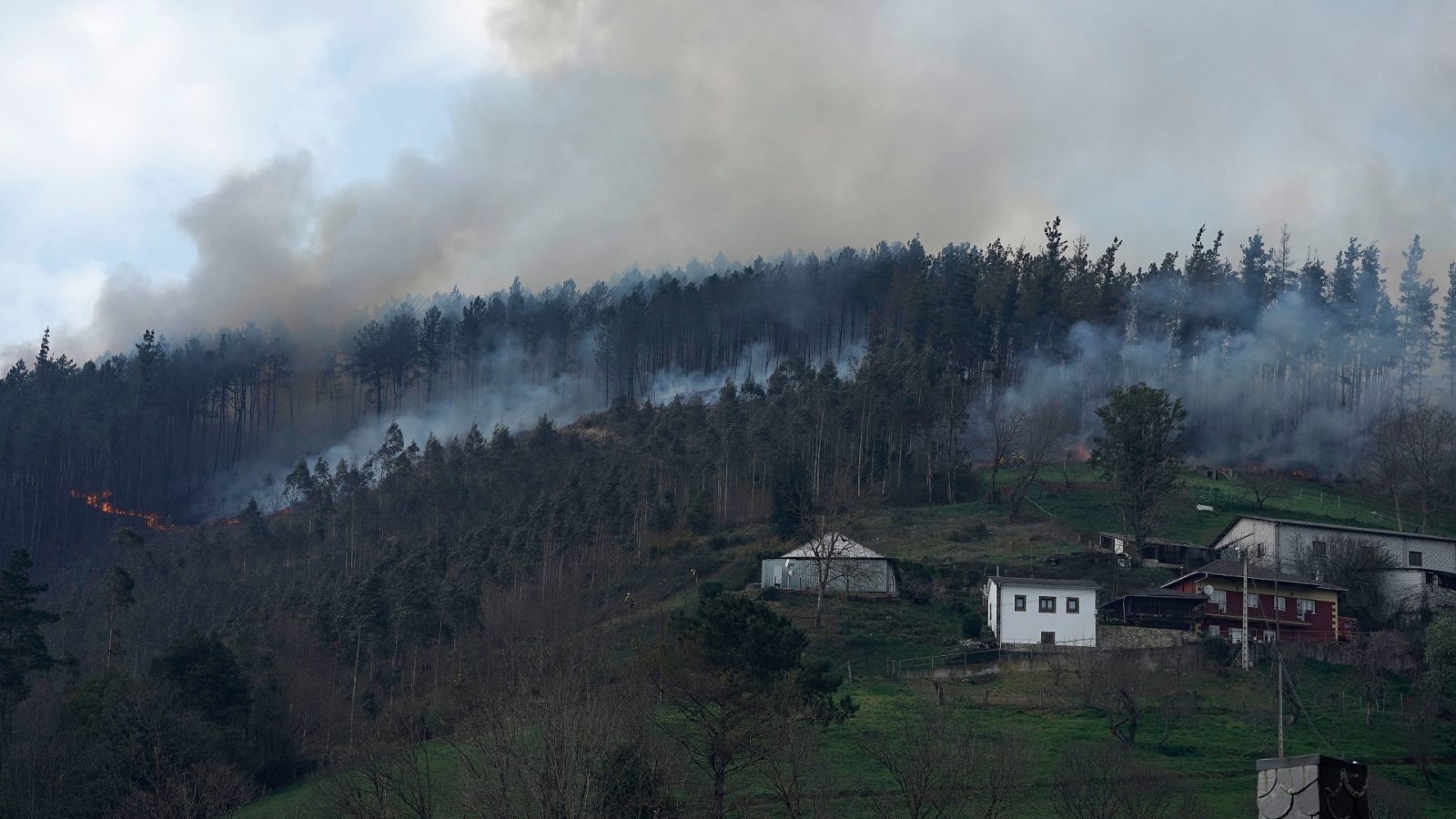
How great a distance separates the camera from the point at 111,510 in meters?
152

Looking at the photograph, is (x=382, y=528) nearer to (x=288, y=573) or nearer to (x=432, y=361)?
(x=288, y=573)

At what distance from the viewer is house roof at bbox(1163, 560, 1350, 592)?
246ft

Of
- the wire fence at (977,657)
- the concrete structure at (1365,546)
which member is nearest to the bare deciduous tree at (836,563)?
the wire fence at (977,657)

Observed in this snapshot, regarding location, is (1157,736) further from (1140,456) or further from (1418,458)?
(1418,458)

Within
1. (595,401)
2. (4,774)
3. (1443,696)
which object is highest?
(595,401)

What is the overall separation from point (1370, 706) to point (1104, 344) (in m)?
74.3

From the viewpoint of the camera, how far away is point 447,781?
173 ft

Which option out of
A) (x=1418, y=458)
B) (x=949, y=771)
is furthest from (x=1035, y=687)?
(x=1418, y=458)

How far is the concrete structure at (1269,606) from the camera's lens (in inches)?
2916

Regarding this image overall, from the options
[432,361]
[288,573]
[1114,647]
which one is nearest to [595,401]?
[432,361]

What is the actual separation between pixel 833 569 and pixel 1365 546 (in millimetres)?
34182

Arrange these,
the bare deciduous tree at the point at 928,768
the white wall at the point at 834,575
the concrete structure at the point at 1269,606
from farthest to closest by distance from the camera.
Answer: the white wall at the point at 834,575, the concrete structure at the point at 1269,606, the bare deciduous tree at the point at 928,768

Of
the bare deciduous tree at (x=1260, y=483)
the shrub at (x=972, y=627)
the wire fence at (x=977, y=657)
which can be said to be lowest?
the wire fence at (x=977, y=657)

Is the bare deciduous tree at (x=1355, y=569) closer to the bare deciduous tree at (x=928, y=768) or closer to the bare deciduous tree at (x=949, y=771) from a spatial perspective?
the bare deciduous tree at (x=949, y=771)
